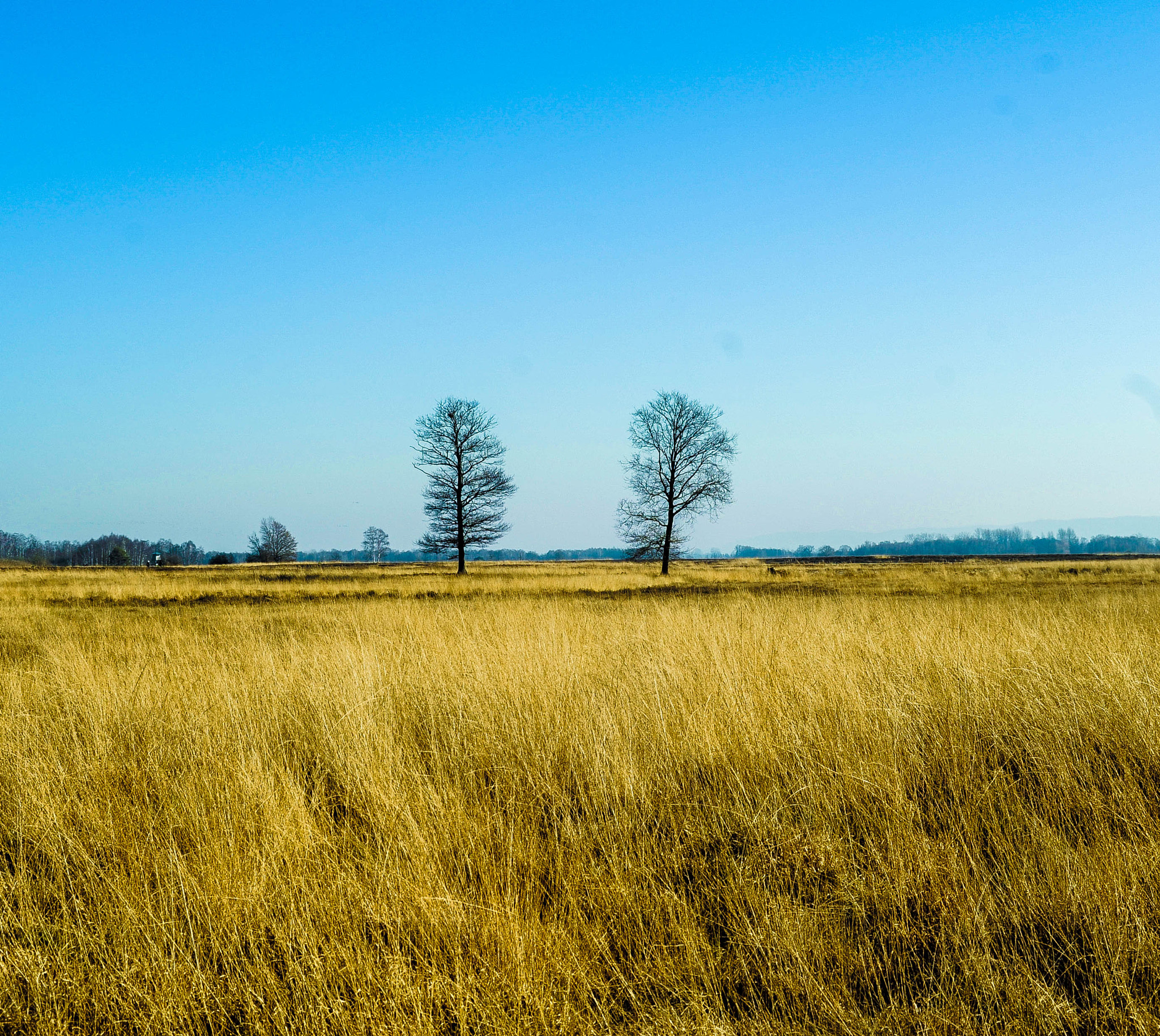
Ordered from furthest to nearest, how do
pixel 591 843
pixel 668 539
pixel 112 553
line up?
1. pixel 112 553
2. pixel 668 539
3. pixel 591 843

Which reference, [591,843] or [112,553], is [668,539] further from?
[112,553]

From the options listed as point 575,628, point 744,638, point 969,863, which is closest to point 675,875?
point 969,863

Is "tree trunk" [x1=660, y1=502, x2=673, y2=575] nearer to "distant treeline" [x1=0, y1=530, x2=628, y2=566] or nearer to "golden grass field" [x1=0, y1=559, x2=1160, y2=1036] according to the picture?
"golden grass field" [x1=0, y1=559, x2=1160, y2=1036]

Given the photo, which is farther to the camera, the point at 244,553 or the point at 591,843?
the point at 244,553

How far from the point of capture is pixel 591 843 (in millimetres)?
2965

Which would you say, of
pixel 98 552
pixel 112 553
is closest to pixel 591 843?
pixel 112 553

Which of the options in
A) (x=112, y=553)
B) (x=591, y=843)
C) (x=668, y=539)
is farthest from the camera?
(x=112, y=553)

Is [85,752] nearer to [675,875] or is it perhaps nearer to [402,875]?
[402,875]

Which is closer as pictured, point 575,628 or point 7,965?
point 7,965

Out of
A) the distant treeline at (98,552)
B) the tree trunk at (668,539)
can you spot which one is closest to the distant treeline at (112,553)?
the distant treeline at (98,552)

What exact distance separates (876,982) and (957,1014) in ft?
0.78

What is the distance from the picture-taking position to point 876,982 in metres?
2.07

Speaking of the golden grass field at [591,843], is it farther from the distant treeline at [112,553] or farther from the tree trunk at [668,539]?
the distant treeline at [112,553]

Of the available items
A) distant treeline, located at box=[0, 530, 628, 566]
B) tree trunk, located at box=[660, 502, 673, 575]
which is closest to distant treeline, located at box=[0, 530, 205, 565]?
distant treeline, located at box=[0, 530, 628, 566]
